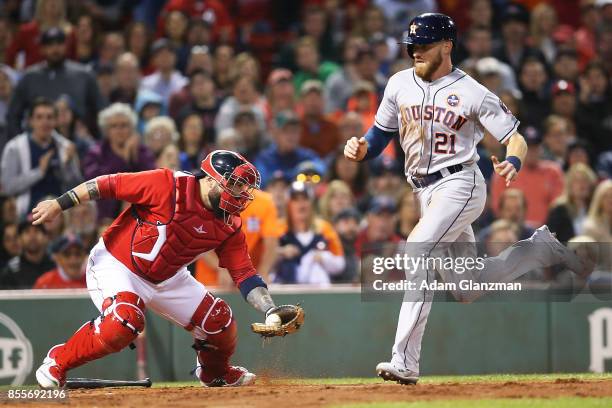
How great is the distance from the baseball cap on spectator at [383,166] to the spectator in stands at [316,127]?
80 cm

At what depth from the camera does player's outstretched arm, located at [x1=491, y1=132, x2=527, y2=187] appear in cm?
731

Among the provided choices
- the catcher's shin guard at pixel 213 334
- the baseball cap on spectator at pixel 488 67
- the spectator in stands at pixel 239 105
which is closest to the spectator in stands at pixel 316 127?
the spectator in stands at pixel 239 105

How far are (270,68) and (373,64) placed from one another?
2.10m

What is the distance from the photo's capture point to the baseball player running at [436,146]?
7.52 m

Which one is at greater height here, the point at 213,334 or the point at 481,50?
the point at 481,50

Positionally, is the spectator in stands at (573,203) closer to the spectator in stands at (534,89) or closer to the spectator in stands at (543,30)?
the spectator in stands at (534,89)

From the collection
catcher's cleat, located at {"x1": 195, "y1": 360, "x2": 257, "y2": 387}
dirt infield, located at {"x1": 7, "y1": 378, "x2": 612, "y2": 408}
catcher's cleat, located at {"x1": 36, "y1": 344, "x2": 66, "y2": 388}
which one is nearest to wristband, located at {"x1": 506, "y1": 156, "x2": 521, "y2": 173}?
dirt infield, located at {"x1": 7, "y1": 378, "x2": 612, "y2": 408}

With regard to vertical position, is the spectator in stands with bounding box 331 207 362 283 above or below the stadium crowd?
below

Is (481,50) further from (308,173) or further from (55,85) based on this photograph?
(55,85)

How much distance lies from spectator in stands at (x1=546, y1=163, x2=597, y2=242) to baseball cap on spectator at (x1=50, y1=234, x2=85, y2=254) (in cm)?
473

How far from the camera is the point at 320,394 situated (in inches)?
283

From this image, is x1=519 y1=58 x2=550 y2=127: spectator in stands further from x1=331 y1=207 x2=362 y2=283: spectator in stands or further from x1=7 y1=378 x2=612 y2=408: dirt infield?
x1=7 y1=378 x2=612 y2=408: dirt infield

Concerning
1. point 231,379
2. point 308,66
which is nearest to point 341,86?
point 308,66

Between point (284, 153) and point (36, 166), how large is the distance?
2.71m
